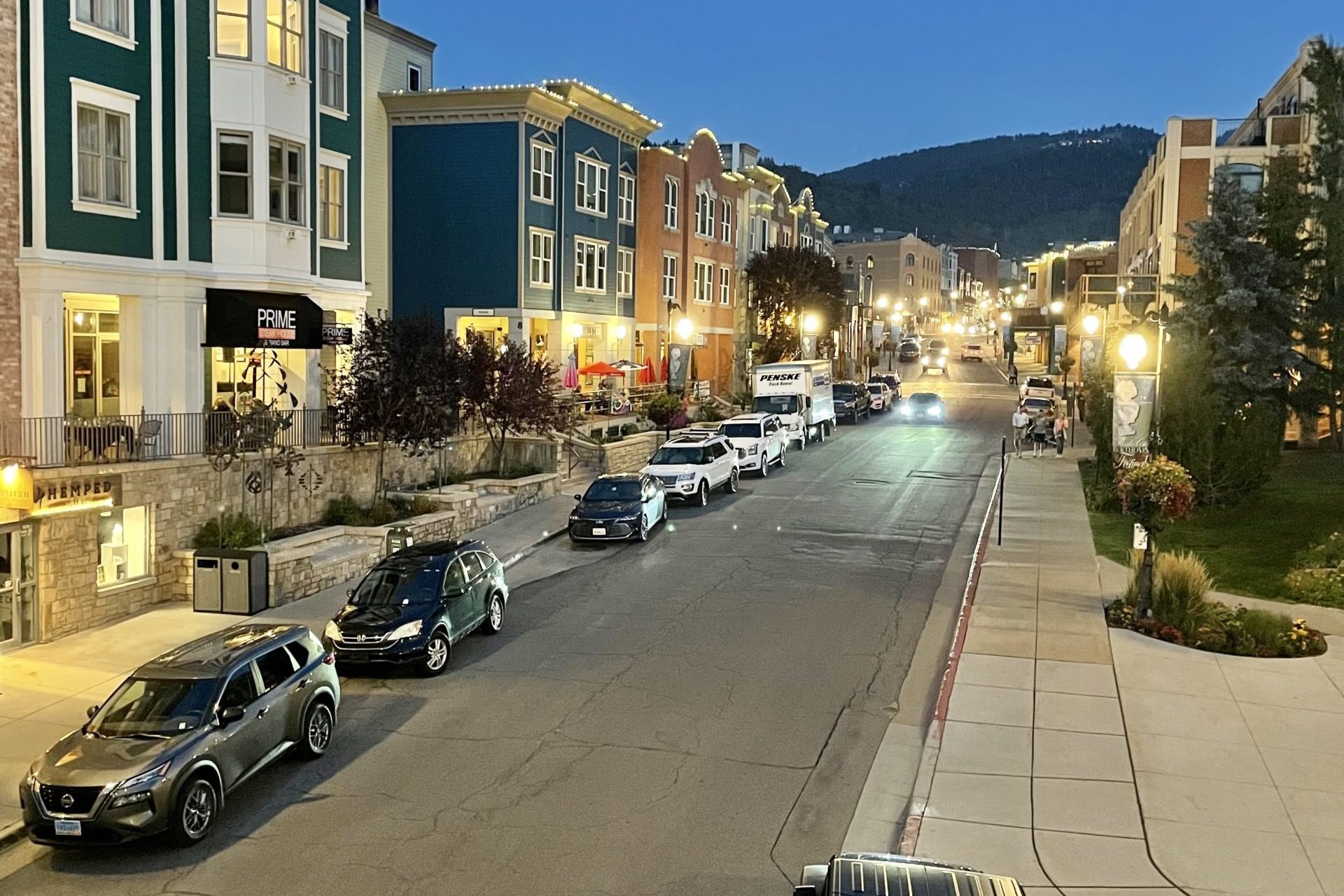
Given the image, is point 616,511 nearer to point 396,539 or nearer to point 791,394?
point 396,539

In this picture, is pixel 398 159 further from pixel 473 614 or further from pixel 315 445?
pixel 473 614

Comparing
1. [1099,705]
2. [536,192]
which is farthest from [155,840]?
[536,192]

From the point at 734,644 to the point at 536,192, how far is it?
26.9 meters

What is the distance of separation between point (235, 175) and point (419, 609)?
40.2ft

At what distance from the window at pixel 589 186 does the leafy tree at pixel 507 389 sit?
1564 cm

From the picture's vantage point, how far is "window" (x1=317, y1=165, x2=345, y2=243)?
28.0 metres

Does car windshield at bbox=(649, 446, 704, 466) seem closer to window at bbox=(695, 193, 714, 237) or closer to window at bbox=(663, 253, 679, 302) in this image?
window at bbox=(663, 253, 679, 302)

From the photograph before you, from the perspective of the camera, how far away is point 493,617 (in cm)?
1844

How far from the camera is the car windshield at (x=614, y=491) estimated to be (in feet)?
86.5

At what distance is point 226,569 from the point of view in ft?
62.9

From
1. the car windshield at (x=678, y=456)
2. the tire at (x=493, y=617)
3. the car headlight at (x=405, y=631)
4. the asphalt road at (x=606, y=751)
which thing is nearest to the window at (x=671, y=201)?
the car windshield at (x=678, y=456)

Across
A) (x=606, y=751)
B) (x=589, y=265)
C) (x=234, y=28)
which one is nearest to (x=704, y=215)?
(x=589, y=265)

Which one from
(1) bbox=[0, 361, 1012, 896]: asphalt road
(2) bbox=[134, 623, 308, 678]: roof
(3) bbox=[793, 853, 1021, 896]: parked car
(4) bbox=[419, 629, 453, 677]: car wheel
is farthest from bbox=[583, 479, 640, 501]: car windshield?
(3) bbox=[793, 853, 1021, 896]: parked car

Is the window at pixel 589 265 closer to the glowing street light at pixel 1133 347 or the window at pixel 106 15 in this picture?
the glowing street light at pixel 1133 347
